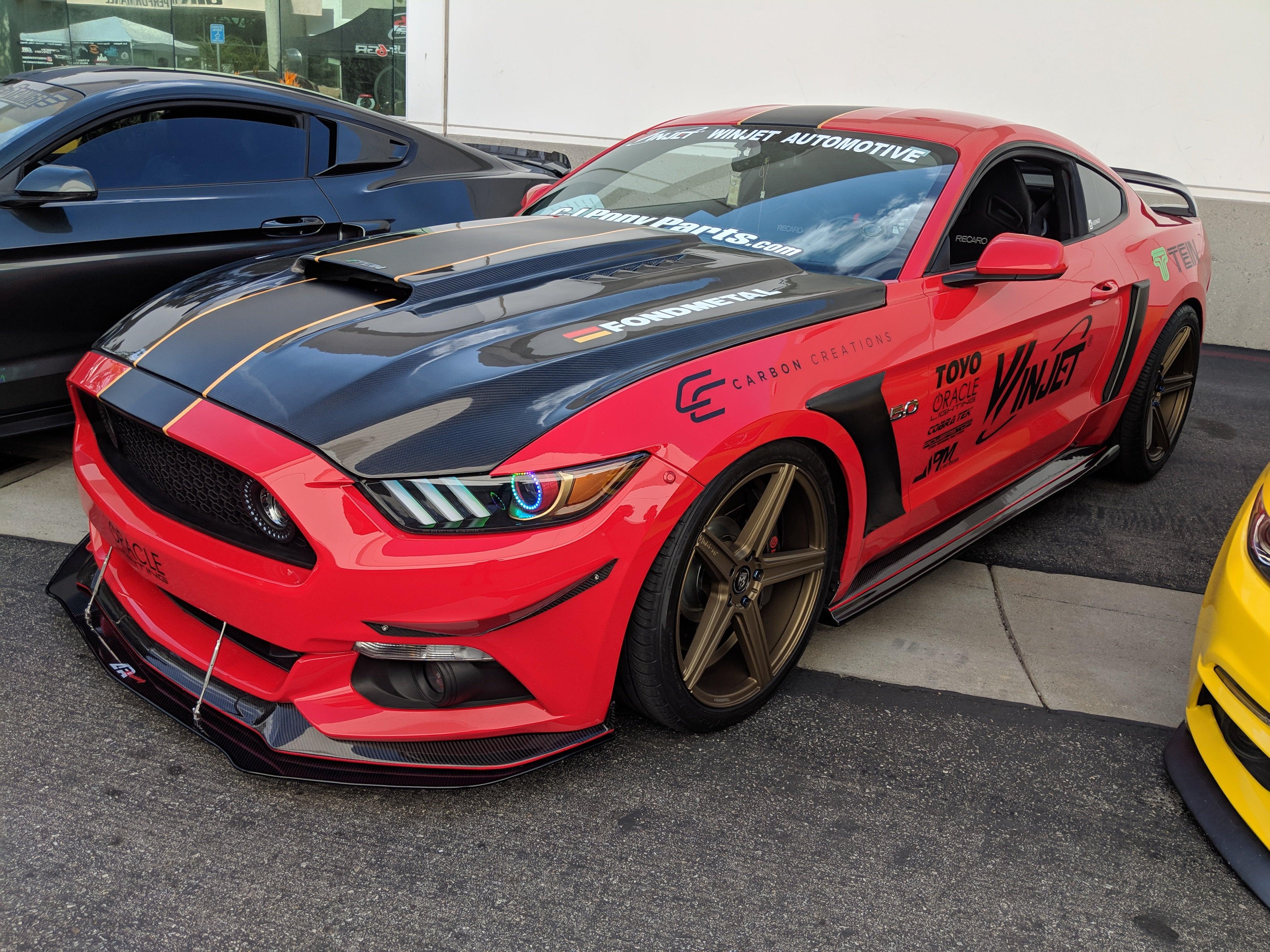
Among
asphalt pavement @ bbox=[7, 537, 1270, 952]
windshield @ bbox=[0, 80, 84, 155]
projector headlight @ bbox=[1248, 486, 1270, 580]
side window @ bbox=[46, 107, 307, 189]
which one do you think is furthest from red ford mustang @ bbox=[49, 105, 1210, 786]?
windshield @ bbox=[0, 80, 84, 155]

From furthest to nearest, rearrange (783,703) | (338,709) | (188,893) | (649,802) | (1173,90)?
(1173,90) < (783,703) < (649,802) < (338,709) < (188,893)

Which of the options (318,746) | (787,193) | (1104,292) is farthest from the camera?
(1104,292)

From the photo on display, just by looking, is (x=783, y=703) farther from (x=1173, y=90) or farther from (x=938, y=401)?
(x=1173, y=90)

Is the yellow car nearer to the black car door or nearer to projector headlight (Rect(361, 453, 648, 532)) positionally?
projector headlight (Rect(361, 453, 648, 532))

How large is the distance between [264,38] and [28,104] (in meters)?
6.38

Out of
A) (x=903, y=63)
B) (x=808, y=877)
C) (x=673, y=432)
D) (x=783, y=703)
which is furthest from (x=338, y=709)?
(x=903, y=63)

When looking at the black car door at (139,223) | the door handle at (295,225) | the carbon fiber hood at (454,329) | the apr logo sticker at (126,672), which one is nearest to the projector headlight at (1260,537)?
the carbon fiber hood at (454,329)

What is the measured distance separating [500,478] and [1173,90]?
23.5 ft

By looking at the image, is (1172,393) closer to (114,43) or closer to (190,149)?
(190,149)

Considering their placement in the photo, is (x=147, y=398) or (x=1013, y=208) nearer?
(x=147, y=398)

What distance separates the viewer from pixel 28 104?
12.0ft

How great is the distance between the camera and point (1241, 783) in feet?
6.94

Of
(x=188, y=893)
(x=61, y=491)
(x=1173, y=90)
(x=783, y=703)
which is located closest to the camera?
(x=188, y=893)

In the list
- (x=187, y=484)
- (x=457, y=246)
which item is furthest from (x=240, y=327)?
(x=457, y=246)
